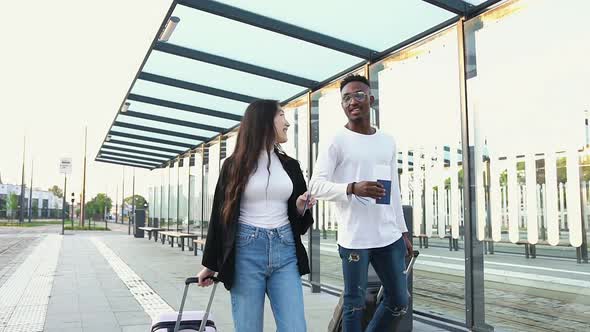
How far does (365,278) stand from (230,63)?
470 centimetres

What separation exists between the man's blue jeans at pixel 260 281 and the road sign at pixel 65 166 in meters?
27.3

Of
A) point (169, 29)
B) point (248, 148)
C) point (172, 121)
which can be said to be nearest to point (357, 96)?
point (248, 148)

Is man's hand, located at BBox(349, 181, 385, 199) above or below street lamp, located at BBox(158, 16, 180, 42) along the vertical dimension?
below

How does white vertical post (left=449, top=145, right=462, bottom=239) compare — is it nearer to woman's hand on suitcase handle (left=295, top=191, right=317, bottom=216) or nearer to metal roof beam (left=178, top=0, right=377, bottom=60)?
metal roof beam (left=178, top=0, right=377, bottom=60)

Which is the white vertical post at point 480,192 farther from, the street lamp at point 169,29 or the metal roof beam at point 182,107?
the metal roof beam at point 182,107

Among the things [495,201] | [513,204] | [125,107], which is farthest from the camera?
[125,107]

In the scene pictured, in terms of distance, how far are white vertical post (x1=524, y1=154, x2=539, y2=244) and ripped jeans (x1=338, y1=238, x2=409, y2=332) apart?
1831 millimetres

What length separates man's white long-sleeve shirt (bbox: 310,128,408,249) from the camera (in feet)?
9.71

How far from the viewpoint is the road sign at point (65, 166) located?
27281 mm

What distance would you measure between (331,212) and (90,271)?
214 inches

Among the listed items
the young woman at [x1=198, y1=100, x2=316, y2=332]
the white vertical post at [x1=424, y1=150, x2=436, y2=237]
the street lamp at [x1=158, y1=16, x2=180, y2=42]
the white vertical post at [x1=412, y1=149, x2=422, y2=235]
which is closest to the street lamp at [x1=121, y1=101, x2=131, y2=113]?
the street lamp at [x1=158, y1=16, x2=180, y2=42]

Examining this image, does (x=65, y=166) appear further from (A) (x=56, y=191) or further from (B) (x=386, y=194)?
(A) (x=56, y=191)

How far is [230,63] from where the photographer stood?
7.06 metres

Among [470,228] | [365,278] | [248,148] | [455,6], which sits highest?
[455,6]
